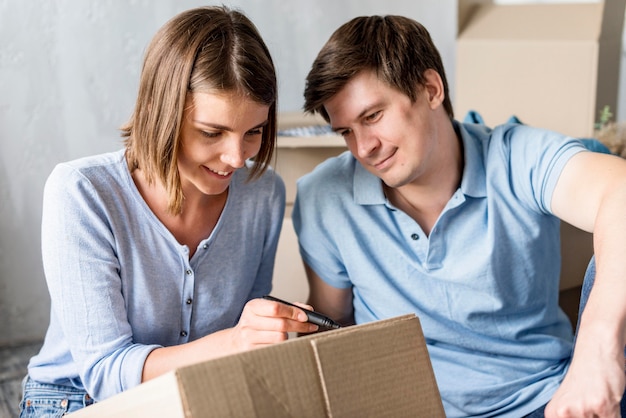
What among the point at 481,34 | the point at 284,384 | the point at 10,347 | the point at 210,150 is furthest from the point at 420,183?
the point at 10,347

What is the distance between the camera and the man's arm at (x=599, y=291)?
788 millimetres

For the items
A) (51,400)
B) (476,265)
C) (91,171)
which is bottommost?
(51,400)

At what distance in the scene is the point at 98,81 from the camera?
2131mm

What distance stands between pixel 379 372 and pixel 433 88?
2.27 feet

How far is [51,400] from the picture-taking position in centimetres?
117

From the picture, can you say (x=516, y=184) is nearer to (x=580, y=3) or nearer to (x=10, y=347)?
(x=580, y=3)

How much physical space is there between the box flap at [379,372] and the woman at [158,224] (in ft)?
0.88

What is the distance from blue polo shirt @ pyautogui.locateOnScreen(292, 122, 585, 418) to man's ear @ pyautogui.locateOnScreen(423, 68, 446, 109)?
84 mm

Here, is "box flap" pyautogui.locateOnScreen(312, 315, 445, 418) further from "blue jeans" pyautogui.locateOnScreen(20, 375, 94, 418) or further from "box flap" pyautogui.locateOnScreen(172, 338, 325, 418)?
"blue jeans" pyautogui.locateOnScreen(20, 375, 94, 418)

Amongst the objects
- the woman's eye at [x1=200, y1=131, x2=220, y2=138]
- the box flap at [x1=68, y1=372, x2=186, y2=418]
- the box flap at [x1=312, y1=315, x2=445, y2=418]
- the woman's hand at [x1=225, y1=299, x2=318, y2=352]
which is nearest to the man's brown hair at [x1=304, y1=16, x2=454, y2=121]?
the woman's eye at [x1=200, y1=131, x2=220, y2=138]

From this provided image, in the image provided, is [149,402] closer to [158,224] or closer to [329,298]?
[158,224]

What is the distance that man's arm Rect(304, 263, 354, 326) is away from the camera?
54.9 inches

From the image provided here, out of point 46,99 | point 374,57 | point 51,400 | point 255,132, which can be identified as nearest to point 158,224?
point 255,132

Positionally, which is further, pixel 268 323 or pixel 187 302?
pixel 187 302
